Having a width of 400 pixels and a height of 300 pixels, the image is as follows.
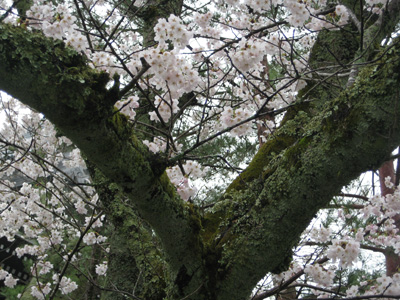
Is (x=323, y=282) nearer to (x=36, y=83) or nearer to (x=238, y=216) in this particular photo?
(x=238, y=216)

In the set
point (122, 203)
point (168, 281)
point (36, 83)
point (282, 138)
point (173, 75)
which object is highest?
point (282, 138)

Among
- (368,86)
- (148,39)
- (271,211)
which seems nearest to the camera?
(368,86)

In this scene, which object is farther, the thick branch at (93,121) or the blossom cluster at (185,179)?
the blossom cluster at (185,179)

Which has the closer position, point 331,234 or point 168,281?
point 168,281

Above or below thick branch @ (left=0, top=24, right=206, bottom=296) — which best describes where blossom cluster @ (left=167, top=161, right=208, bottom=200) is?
above

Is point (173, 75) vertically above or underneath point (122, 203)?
Answer: above

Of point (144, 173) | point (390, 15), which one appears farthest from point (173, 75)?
point (390, 15)

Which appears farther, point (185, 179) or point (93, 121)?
point (185, 179)

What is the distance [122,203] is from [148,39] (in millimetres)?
1757

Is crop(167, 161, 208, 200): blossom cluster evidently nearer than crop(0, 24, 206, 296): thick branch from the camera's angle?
No

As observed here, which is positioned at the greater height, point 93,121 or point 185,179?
point 185,179

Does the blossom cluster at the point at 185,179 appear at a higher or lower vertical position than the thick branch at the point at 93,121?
higher

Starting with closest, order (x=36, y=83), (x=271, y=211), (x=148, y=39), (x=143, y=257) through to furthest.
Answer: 1. (x=36, y=83)
2. (x=271, y=211)
3. (x=143, y=257)
4. (x=148, y=39)

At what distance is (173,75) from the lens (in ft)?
6.18
